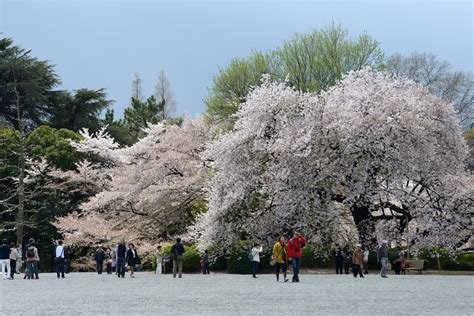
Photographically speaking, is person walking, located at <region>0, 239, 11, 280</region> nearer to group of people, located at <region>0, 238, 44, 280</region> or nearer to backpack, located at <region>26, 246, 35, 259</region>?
group of people, located at <region>0, 238, 44, 280</region>

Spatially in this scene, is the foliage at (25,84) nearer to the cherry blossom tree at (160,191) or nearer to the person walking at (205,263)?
the cherry blossom tree at (160,191)

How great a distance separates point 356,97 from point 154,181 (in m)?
12.3

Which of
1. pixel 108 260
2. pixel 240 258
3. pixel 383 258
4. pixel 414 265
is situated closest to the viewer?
pixel 383 258

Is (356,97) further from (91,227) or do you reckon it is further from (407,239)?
(91,227)

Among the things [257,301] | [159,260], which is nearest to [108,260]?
[159,260]

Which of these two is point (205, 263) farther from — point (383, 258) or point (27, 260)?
point (383, 258)

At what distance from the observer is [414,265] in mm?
30938

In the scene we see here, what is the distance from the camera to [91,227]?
40031mm

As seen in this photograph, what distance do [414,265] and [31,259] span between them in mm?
15586

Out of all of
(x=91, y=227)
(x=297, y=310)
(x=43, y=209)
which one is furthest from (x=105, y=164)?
(x=297, y=310)

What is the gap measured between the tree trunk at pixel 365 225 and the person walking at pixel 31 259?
13.4 metres

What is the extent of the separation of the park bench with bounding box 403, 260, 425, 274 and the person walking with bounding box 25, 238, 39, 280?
49.1 ft

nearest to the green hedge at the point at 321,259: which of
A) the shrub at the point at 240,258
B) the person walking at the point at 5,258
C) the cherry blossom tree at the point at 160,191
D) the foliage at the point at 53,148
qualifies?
the shrub at the point at 240,258

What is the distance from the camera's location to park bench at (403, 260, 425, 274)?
3077 centimetres
